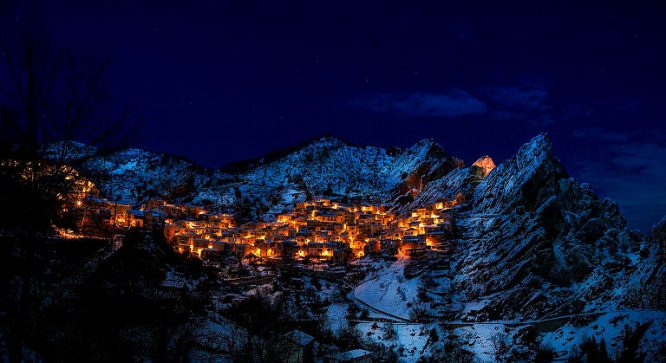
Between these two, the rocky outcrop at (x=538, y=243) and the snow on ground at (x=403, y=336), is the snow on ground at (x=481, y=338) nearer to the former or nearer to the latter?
the rocky outcrop at (x=538, y=243)

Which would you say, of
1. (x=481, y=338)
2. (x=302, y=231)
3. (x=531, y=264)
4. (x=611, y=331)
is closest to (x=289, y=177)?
(x=302, y=231)

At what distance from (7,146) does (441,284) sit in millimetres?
49418

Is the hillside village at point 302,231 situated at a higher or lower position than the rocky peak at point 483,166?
lower

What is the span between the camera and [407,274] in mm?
55844

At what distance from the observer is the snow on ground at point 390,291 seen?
49062 millimetres

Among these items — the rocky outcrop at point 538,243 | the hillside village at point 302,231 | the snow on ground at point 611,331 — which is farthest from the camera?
the hillside village at point 302,231

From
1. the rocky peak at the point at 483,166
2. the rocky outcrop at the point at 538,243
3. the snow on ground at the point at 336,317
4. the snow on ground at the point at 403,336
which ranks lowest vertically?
the snow on ground at the point at 403,336

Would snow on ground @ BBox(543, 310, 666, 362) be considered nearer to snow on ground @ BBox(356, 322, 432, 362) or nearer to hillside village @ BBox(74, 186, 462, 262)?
snow on ground @ BBox(356, 322, 432, 362)

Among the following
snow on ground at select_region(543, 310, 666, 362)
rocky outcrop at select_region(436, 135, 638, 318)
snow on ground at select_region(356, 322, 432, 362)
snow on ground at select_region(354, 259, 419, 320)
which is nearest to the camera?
snow on ground at select_region(543, 310, 666, 362)

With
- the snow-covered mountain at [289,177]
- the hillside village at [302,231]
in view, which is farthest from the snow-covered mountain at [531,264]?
the snow-covered mountain at [289,177]

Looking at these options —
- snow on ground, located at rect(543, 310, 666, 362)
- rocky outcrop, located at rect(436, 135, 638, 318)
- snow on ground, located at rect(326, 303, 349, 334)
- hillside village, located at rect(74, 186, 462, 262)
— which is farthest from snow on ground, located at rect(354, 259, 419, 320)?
snow on ground, located at rect(543, 310, 666, 362)

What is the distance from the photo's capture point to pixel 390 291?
5278cm

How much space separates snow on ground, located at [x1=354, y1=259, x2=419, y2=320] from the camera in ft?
161

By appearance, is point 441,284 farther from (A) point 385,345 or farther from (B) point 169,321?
(B) point 169,321
